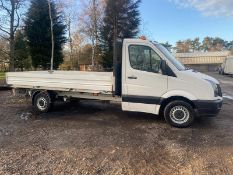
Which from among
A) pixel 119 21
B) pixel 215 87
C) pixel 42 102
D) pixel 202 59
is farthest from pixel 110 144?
pixel 202 59

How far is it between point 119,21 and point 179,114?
103 ft

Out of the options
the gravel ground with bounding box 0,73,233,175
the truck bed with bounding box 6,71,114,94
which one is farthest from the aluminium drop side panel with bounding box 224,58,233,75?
the truck bed with bounding box 6,71,114,94

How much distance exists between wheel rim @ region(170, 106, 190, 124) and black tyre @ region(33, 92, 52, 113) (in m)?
4.31

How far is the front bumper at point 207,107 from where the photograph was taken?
778 cm

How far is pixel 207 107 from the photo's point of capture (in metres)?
7.82

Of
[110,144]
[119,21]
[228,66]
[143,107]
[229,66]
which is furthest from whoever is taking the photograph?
[228,66]

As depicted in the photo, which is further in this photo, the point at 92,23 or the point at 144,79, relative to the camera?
the point at 92,23

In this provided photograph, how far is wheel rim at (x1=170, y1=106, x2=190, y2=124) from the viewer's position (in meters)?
8.01

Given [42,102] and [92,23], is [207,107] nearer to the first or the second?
[42,102]

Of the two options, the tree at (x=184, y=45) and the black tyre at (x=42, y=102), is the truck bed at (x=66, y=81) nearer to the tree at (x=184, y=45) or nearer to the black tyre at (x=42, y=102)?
the black tyre at (x=42, y=102)

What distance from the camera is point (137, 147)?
630 cm

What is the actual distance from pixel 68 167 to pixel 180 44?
339ft

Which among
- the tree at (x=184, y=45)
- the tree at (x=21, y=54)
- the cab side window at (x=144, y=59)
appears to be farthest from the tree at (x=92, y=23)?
the tree at (x=184, y=45)

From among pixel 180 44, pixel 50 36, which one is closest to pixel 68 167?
pixel 50 36
